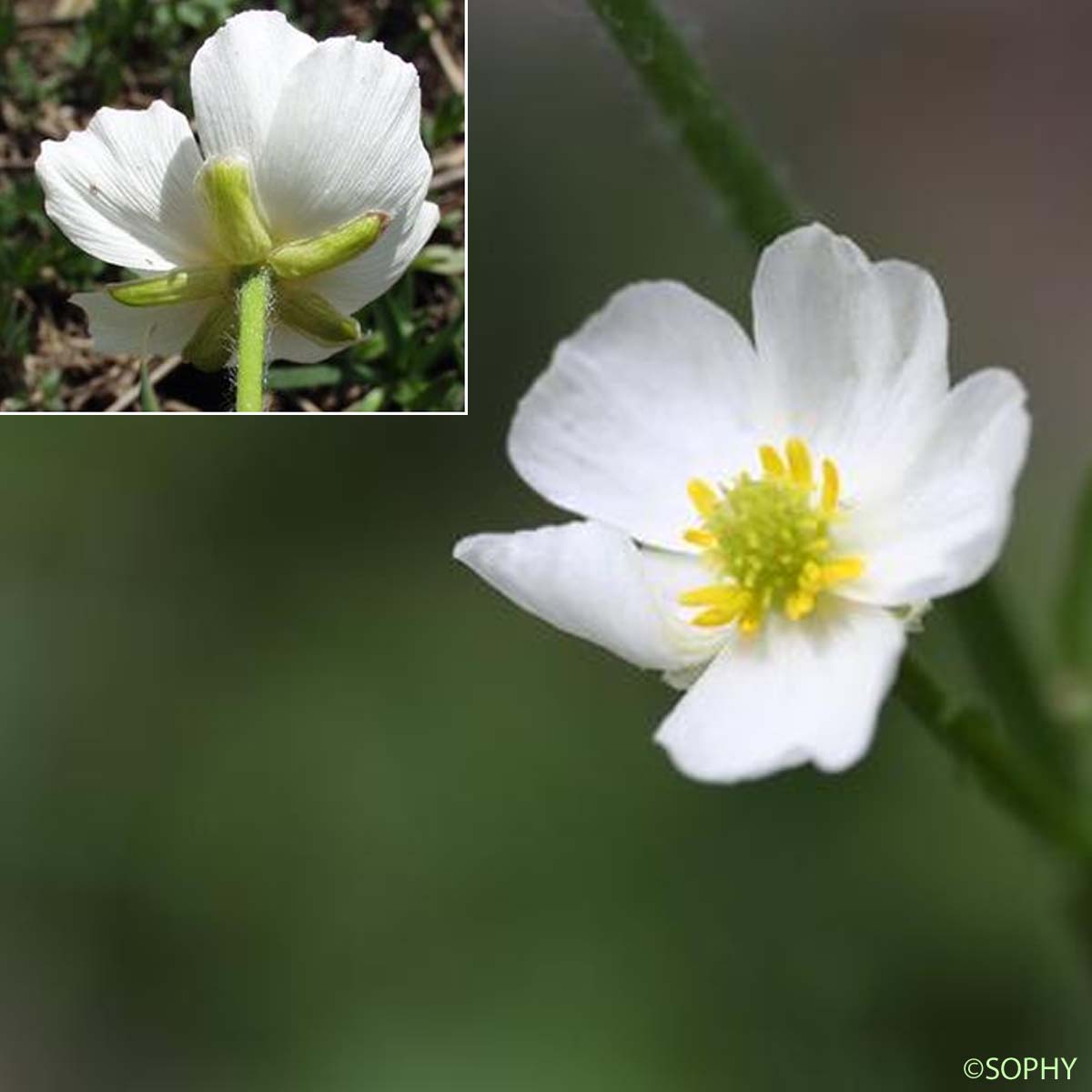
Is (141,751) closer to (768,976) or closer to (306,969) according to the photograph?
(306,969)

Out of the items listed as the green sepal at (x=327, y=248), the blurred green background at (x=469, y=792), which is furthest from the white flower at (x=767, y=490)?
the blurred green background at (x=469, y=792)

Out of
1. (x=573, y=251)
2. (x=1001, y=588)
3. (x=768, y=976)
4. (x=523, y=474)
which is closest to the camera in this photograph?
(x=523, y=474)

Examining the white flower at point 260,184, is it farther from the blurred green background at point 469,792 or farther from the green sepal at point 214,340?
the blurred green background at point 469,792

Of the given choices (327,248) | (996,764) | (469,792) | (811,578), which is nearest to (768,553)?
(811,578)

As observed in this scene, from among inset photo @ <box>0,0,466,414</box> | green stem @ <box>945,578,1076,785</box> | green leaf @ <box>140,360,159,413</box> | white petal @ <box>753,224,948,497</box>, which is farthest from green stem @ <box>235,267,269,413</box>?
green stem @ <box>945,578,1076,785</box>

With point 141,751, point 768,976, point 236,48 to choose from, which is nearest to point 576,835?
point 768,976

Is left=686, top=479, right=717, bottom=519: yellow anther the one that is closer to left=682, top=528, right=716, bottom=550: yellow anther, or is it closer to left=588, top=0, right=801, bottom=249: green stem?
left=682, top=528, right=716, bottom=550: yellow anther

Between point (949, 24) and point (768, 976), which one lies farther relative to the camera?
point (949, 24)
